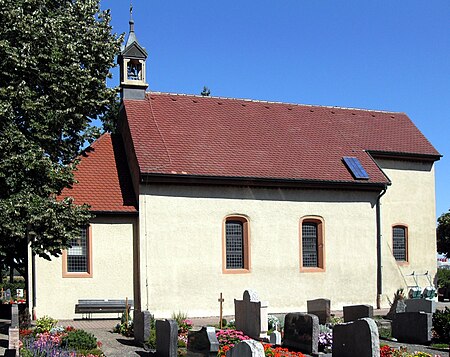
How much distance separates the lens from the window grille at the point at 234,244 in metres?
24.0

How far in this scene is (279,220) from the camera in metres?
24.7

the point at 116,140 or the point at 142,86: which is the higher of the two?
the point at 142,86

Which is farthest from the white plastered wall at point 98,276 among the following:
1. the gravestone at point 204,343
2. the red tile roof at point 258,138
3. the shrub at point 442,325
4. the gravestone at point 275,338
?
the shrub at point 442,325

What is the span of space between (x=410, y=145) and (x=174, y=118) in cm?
1129

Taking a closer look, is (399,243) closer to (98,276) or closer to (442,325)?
(442,325)

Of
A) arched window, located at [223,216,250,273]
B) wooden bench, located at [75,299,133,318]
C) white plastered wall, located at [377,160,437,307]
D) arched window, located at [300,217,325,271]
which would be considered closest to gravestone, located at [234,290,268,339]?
wooden bench, located at [75,299,133,318]

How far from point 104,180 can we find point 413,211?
14.1m

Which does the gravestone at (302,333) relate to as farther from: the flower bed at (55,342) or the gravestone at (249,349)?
the gravestone at (249,349)

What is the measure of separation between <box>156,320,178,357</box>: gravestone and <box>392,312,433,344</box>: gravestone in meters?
7.25

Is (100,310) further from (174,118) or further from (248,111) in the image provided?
(248,111)

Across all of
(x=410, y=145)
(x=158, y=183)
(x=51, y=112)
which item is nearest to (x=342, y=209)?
(x=410, y=145)

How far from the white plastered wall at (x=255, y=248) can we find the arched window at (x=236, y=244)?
0.24 metres

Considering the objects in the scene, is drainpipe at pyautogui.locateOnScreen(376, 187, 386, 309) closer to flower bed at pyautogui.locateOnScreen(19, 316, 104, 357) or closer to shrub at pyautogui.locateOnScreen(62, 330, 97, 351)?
flower bed at pyautogui.locateOnScreen(19, 316, 104, 357)

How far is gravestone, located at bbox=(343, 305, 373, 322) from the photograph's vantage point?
1883 cm
